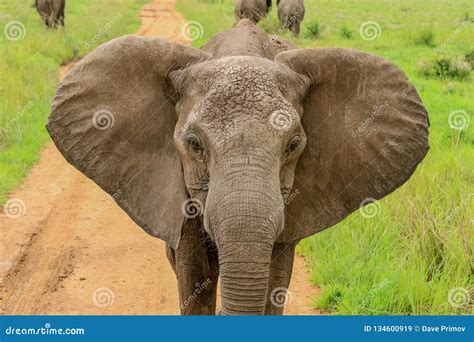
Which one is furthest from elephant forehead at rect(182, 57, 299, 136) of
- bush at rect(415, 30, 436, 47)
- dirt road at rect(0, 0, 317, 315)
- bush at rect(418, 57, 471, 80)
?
bush at rect(415, 30, 436, 47)

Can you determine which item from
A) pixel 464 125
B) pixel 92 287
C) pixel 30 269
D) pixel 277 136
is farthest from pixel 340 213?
pixel 464 125

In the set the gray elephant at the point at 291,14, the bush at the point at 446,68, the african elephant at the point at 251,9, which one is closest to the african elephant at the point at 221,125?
the bush at the point at 446,68

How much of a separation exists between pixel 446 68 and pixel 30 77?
7.64m

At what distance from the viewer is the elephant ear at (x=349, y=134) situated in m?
3.57

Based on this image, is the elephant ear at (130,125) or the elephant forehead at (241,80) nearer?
the elephant forehead at (241,80)

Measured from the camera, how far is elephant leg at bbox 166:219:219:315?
3813 mm

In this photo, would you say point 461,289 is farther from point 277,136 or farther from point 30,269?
point 30,269

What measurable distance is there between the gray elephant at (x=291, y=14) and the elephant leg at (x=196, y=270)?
1537 cm

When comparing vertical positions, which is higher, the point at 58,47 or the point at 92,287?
the point at 92,287

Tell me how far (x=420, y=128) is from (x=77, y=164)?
1788 millimetres

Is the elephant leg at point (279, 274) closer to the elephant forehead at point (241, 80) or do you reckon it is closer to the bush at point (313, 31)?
the elephant forehead at point (241, 80)

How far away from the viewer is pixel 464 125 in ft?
30.3

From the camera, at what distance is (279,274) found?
160 inches

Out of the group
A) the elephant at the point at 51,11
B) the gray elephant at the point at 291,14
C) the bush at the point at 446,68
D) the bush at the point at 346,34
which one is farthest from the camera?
the bush at the point at 346,34
